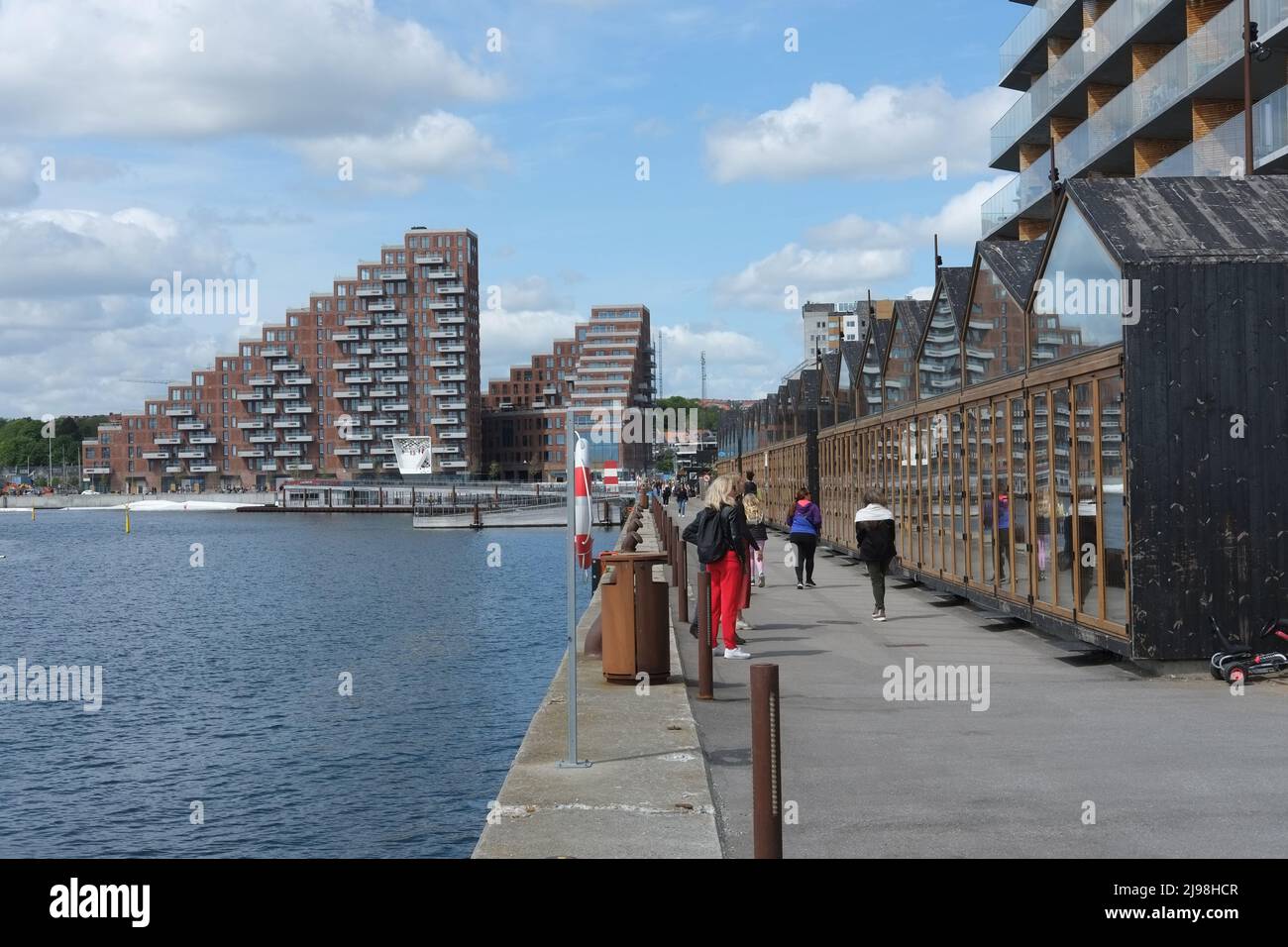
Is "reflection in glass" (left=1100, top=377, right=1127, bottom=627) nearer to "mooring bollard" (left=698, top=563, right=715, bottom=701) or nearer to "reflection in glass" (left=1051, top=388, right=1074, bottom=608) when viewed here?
"reflection in glass" (left=1051, top=388, right=1074, bottom=608)

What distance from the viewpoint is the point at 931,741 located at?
9.98 metres

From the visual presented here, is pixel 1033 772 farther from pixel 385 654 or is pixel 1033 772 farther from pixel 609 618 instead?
pixel 385 654

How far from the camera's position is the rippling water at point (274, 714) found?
1461 cm

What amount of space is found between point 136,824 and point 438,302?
166939 millimetres

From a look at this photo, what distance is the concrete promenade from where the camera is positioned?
699cm

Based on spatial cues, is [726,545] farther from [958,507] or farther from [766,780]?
[766,780]

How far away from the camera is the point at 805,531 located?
23188 millimetres

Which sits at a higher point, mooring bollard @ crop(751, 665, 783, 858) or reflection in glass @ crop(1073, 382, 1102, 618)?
reflection in glass @ crop(1073, 382, 1102, 618)

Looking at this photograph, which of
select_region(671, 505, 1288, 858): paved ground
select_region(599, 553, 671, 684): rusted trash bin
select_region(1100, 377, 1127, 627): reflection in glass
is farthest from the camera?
select_region(1100, 377, 1127, 627): reflection in glass

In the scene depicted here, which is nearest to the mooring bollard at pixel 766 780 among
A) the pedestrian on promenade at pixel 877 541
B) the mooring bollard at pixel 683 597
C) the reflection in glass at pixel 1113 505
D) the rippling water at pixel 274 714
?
the reflection in glass at pixel 1113 505

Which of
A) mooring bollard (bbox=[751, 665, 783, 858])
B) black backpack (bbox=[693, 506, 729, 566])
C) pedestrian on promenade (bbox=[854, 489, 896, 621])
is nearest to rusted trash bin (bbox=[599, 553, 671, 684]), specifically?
black backpack (bbox=[693, 506, 729, 566])

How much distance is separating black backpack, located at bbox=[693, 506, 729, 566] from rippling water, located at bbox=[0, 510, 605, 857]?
368 centimetres

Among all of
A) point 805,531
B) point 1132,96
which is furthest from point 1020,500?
point 1132,96

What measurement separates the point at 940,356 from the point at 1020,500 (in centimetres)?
570
